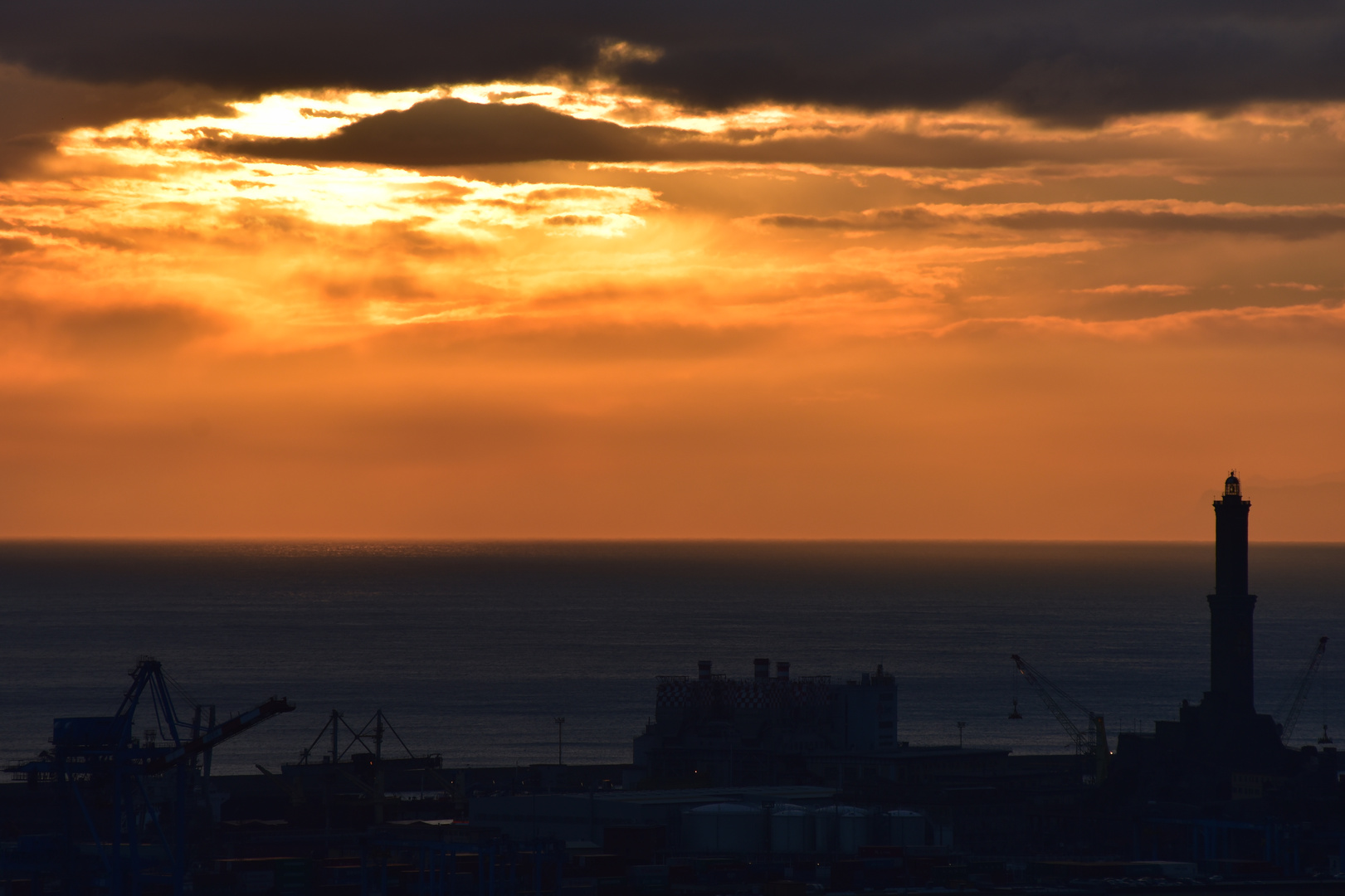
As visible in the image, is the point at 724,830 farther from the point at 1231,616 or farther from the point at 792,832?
the point at 1231,616

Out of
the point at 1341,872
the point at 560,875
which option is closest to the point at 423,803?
the point at 560,875

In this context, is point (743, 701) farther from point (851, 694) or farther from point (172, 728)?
point (172, 728)

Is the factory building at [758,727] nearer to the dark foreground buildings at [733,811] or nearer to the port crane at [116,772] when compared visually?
the dark foreground buildings at [733,811]

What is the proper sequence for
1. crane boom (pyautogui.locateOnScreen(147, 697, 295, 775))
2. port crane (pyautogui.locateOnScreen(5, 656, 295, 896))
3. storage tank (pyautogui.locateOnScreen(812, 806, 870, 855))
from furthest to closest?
storage tank (pyautogui.locateOnScreen(812, 806, 870, 855))
crane boom (pyautogui.locateOnScreen(147, 697, 295, 775))
port crane (pyautogui.locateOnScreen(5, 656, 295, 896))

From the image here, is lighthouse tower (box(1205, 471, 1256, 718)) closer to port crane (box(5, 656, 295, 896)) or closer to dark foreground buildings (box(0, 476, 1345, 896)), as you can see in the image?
dark foreground buildings (box(0, 476, 1345, 896))

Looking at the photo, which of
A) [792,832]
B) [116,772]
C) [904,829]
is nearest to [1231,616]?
[904,829]

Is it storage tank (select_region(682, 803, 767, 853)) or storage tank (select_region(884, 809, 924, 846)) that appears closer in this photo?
storage tank (select_region(682, 803, 767, 853))

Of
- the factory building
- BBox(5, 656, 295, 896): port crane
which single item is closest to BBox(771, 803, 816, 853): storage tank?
BBox(5, 656, 295, 896): port crane
